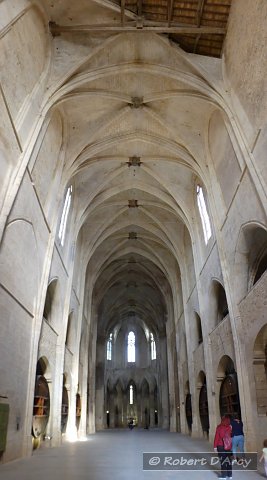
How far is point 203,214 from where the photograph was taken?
721 inches

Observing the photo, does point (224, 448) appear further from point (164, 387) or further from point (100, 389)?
point (100, 389)

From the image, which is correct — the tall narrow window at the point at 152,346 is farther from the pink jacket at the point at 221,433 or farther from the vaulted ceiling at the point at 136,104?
the pink jacket at the point at 221,433

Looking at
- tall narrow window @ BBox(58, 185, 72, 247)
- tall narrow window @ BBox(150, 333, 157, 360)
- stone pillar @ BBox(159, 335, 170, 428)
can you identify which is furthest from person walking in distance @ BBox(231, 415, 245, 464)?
tall narrow window @ BBox(150, 333, 157, 360)

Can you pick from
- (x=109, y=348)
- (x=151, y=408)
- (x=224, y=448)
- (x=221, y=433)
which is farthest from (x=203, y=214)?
(x=151, y=408)

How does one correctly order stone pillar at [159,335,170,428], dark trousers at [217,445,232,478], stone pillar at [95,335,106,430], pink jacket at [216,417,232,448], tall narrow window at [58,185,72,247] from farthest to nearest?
stone pillar at [95,335,106,430], stone pillar at [159,335,170,428], tall narrow window at [58,185,72,247], pink jacket at [216,417,232,448], dark trousers at [217,445,232,478]

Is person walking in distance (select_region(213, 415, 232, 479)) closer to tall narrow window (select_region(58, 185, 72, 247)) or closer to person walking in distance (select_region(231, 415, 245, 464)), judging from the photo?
person walking in distance (select_region(231, 415, 245, 464))

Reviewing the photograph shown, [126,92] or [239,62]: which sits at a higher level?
[126,92]

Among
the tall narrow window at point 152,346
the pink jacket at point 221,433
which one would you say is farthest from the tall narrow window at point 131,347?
the pink jacket at point 221,433

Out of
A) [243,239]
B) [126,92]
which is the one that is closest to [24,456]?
[243,239]

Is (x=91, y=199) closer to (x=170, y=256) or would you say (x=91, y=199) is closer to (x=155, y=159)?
(x=155, y=159)

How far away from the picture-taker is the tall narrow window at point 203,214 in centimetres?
1764

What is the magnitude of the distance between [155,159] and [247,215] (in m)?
8.06

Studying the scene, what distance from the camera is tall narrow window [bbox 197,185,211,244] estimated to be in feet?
57.9

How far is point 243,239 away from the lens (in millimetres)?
12453
